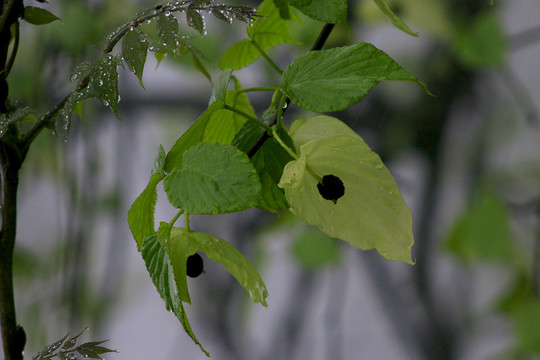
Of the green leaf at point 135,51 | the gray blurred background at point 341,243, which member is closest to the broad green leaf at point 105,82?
the green leaf at point 135,51

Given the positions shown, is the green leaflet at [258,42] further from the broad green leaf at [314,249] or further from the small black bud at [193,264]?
the broad green leaf at [314,249]

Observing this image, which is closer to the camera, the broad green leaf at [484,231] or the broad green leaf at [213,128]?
the broad green leaf at [213,128]

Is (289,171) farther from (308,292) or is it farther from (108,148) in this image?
(108,148)

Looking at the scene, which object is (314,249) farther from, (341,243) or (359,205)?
(359,205)

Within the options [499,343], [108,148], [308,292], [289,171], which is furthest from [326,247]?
[289,171]

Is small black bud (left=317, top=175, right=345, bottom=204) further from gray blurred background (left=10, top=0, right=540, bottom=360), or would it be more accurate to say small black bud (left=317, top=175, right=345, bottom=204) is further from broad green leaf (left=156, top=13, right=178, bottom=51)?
gray blurred background (left=10, top=0, right=540, bottom=360)

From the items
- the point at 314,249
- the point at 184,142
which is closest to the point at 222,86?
the point at 184,142
